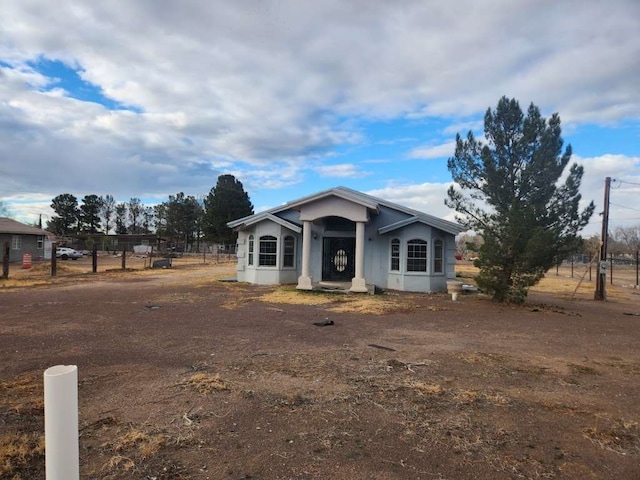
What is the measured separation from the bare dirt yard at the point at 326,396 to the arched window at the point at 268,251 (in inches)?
342

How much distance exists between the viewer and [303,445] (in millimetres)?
3756

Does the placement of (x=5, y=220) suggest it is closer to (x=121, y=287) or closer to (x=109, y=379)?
(x=121, y=287)

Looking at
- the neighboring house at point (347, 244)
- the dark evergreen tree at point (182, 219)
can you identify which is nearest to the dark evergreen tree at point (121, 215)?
the dark evergreen tree at point (182, 219)

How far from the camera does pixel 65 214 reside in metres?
66.8

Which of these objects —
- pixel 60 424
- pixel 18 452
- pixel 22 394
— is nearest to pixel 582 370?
pixel 60 424

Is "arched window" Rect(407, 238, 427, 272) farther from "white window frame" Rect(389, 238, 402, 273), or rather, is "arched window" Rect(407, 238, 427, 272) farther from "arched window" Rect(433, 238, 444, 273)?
"arched window" Rect(433, 238, 444, 273)

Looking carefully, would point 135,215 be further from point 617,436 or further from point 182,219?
point 617,436

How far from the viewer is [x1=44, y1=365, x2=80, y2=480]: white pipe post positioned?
201cm

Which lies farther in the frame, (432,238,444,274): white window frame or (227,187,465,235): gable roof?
(432,238,444,274): white window frame

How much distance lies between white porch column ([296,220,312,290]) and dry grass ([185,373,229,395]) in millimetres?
11449

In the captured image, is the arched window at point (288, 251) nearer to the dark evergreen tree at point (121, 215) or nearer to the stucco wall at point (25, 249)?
the stucco wall at point (25, 249)

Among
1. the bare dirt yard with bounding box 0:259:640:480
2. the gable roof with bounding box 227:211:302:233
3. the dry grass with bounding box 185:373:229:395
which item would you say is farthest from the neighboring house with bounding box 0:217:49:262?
the dry grass with bounding box 185:373:229:395

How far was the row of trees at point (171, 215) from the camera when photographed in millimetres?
54469

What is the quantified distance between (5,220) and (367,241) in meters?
35.3
